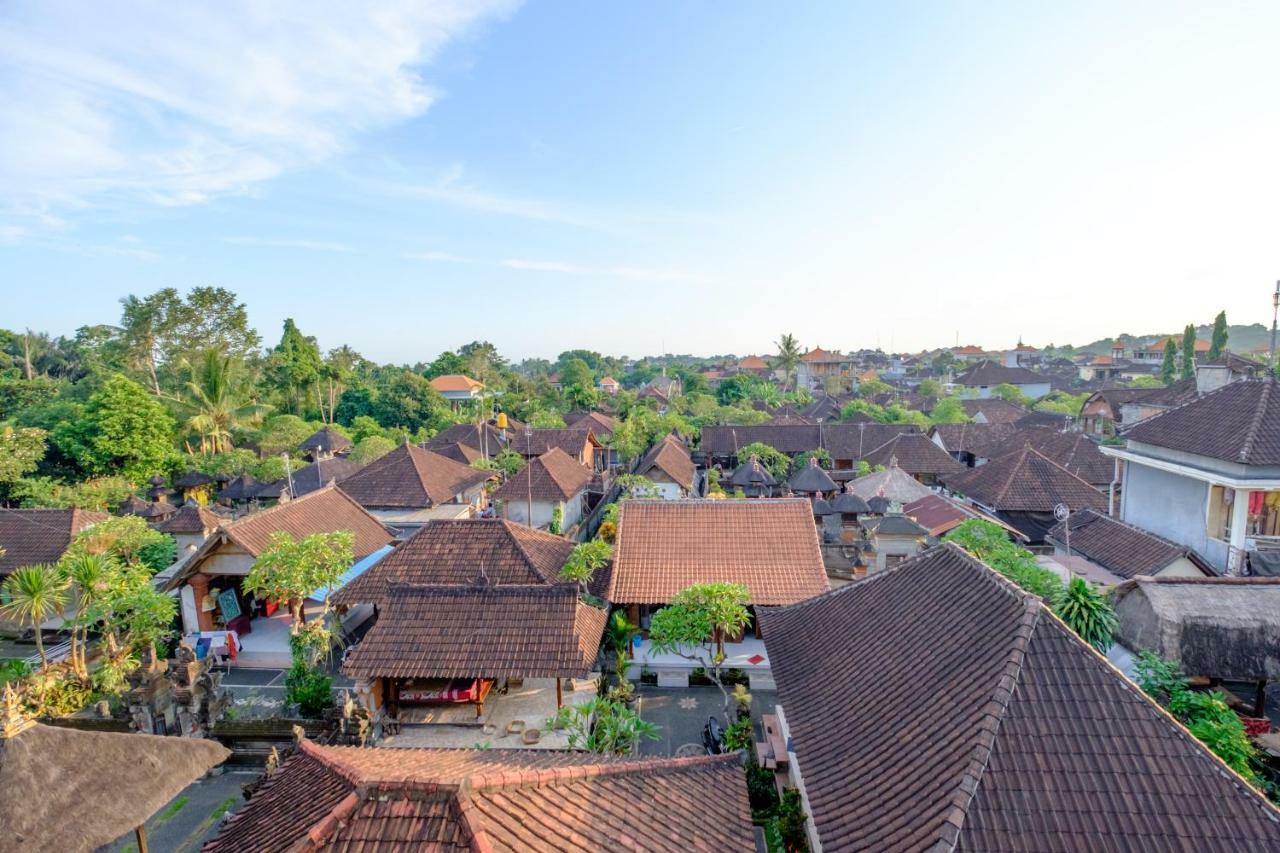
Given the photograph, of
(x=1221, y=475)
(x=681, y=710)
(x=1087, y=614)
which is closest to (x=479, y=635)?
(x=681, y=710)

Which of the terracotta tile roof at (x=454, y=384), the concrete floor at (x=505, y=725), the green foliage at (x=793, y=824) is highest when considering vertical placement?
the terracotta tile roof at (x=454, y=384)

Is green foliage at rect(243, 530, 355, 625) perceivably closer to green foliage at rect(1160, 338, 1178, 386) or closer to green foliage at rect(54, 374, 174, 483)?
green foliage at rect(54, 374, 174, 483)

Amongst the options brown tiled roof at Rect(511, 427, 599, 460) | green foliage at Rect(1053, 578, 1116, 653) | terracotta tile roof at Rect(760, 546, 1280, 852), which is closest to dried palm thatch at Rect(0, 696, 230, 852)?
terracotta tile roof at Rect(760, 546, 1280, 852)

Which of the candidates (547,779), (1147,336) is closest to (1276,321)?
(547,779)

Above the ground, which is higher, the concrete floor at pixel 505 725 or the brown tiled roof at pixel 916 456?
the brown tiled roof at pixel 916 456

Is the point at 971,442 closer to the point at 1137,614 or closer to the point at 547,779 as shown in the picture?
the point at 1137,614

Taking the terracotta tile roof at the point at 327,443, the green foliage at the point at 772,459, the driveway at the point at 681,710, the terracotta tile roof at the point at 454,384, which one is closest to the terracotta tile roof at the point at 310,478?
the terracotta tile roof at the point at 327,443

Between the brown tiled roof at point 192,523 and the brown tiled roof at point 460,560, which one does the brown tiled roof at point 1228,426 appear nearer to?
the brown tiled roof at point 460,560

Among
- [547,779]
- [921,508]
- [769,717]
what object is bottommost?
[769,717]
